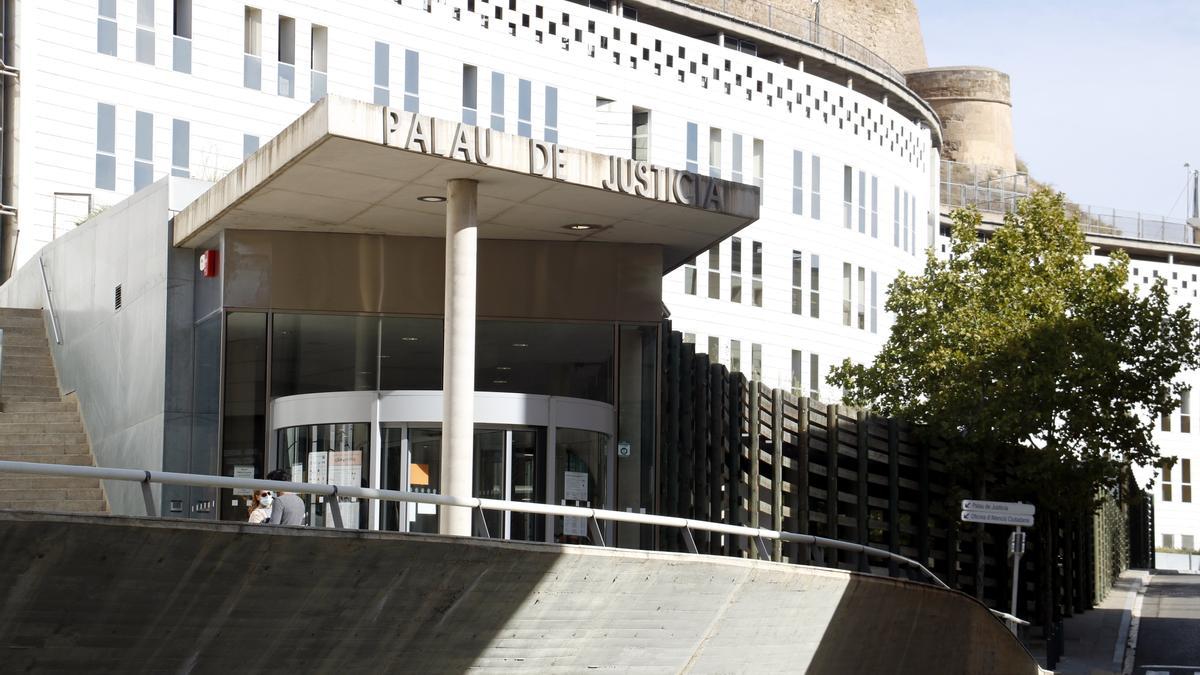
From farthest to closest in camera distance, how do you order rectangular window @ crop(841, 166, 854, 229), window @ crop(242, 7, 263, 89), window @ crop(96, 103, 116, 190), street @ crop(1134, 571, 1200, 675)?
rectangular window @ crop(841, 166, 854, 229)
window @ crop(242, 7, 263, 89)
window @ crop(96, 103, 116, 190)
street @ crop(1134, 571, 1200, 675)

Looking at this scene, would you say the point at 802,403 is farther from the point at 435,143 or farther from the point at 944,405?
the point at 435,143

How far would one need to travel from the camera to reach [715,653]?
727 inches

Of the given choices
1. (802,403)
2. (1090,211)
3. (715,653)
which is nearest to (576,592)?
(715,653)

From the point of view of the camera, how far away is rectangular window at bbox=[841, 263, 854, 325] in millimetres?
61875

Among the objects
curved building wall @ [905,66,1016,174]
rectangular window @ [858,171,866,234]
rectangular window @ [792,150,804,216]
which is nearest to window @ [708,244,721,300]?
rectangular window @ [792,150,804,216]

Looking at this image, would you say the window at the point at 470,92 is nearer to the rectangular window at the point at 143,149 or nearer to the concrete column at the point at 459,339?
the rectangular window at the point at 143,149

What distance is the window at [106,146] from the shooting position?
44.1 meters

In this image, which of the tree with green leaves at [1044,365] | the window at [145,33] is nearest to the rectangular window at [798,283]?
the tree with green leaves at [1044,365]

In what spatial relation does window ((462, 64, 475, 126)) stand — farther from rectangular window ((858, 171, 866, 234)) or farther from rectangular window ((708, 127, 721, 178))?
rectangular window ((858, 171, 866, 234))

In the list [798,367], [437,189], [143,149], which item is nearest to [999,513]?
[437,189]

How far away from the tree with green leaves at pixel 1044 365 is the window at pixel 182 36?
20.6 metres

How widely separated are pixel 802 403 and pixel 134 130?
22842 mm

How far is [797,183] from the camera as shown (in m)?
59.7

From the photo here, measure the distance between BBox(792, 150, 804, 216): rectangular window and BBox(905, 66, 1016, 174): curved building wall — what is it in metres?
39.8
